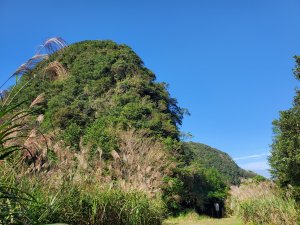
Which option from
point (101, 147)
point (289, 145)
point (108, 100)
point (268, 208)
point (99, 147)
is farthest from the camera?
point (108, 100)

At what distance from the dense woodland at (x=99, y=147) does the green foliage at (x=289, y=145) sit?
42 millimetres

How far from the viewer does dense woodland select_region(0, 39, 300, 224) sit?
3.80 metres

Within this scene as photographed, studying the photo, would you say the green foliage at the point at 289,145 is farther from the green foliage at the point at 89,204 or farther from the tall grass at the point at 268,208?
the green foliage at the point at 89,204

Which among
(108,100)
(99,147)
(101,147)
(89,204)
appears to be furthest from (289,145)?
(108,100)

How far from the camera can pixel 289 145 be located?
1292 cm

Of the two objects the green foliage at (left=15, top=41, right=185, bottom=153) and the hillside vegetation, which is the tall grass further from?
the green foliage at (left=15, top=41, right=185, bottom=153)

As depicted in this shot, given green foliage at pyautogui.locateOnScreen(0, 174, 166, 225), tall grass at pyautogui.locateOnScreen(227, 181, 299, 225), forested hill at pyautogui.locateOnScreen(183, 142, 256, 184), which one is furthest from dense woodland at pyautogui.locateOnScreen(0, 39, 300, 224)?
forested hill at pyautogui.locateOnScreen(183, 142, 256, 184)

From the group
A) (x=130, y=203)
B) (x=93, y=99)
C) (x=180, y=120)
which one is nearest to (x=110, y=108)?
(x=93, y=99)

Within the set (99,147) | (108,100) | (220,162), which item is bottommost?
(99,147)

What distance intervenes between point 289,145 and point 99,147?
23.9ft

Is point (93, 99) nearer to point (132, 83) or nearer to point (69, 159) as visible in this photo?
point (132, 83)

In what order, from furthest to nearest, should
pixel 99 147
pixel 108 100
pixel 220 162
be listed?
1. pixel 220 162
2. pixel 108 100
3. pixel 99 147

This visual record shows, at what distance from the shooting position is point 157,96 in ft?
114

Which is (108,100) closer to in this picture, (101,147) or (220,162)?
(101,147)
